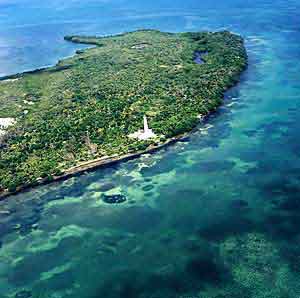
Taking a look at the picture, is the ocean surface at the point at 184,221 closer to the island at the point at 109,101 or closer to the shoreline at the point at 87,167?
the shoreline at the point at 87,167

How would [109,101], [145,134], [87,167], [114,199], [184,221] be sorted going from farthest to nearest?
[109,101] < [145,134] < [87,167] < [114,199] < [184,221]

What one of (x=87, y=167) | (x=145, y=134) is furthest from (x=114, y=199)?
(x=145, y=134)

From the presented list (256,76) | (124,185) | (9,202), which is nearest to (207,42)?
(256,76)

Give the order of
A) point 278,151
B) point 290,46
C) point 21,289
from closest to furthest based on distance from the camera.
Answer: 1. point 21,289
2. point 278,151
3. point 290,46

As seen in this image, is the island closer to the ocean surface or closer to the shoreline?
the shoreline

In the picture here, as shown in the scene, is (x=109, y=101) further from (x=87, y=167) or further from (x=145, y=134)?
(x=87, y=167)

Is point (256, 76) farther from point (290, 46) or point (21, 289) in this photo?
point (21, 289)

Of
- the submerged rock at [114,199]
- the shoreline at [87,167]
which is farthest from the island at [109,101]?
the submerged rock at [114,199]
